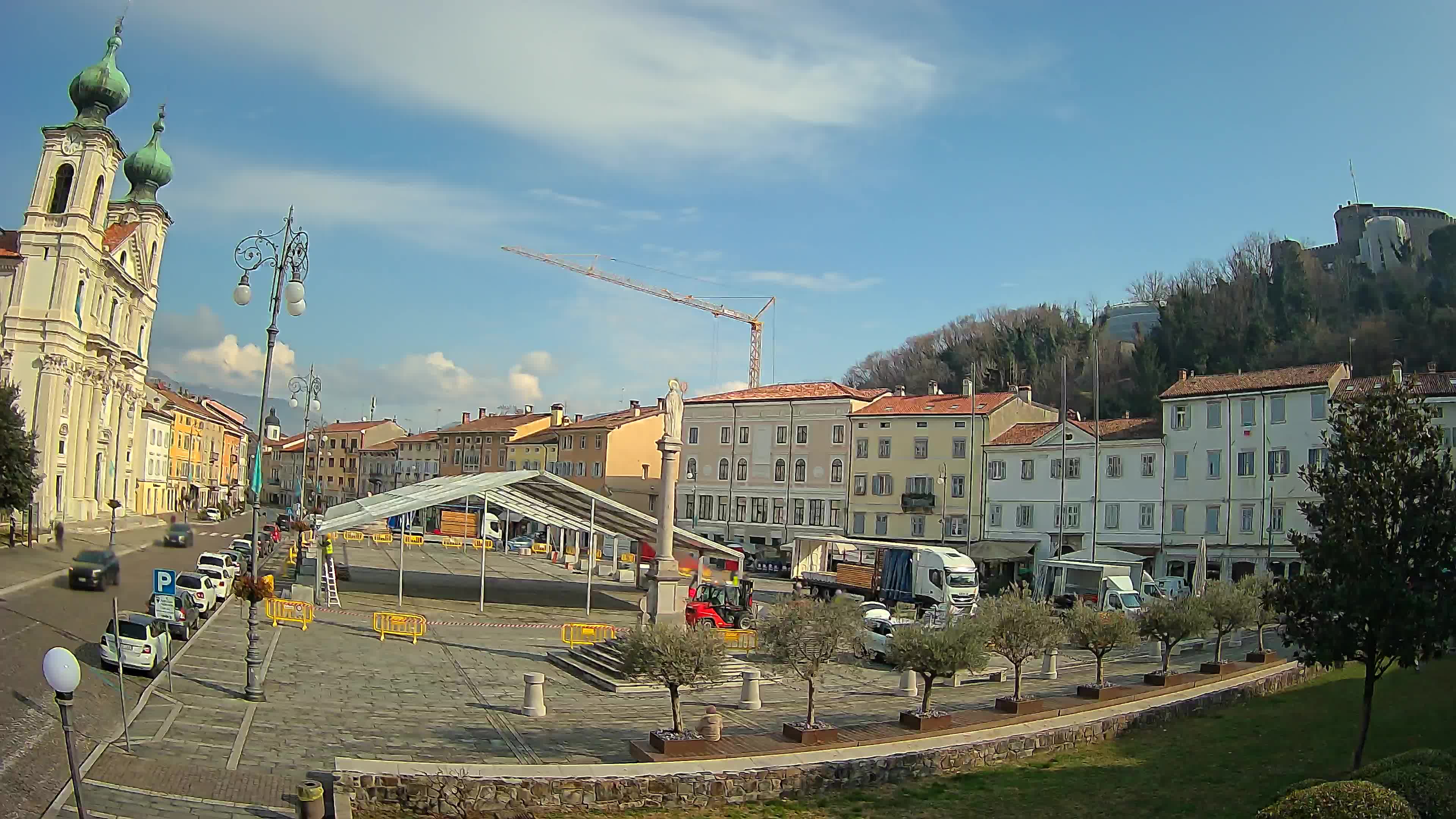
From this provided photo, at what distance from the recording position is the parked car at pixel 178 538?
42.9 ft

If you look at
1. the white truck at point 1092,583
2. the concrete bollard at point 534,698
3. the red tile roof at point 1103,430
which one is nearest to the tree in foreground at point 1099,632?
the concrete bollard at point 534,698

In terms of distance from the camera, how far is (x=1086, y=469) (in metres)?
55.8

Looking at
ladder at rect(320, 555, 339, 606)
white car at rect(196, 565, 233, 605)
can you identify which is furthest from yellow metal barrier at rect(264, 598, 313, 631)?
ladder at rect(320, 555, 339, 606)

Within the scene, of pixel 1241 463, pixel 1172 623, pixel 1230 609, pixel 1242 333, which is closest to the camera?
pixel 1172 623

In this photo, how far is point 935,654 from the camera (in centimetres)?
1762

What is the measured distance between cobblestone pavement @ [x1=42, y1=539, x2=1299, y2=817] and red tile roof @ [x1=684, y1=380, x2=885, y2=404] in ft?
124

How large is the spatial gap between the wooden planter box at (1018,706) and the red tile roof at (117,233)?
Result: 18.9 meters

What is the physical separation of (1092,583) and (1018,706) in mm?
27023

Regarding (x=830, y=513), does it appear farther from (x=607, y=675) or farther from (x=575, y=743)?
(x=575, y=743)

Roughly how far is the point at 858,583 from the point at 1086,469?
18721mm

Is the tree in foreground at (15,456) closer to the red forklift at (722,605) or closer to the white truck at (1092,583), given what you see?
the red forklift at (722,605)

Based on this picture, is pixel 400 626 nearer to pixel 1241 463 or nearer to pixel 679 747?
pixel 679 747

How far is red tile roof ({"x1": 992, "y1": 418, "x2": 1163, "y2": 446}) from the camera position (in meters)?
55.0

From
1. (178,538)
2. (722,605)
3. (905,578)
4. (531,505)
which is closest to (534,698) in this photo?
(178,538)
